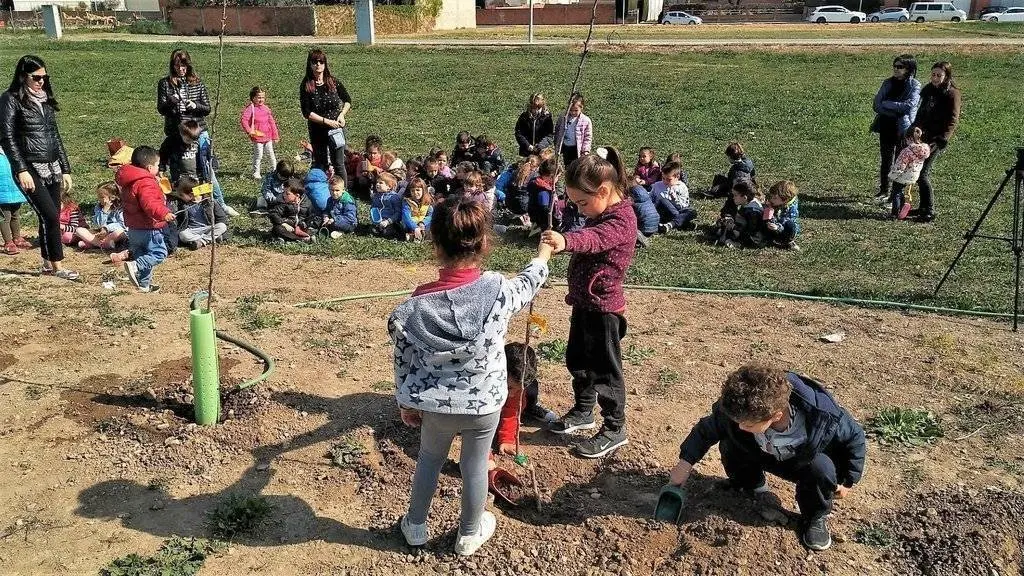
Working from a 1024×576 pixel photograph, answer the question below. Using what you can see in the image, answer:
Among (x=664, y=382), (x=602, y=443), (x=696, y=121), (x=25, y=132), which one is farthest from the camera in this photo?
(x=696, y=121)

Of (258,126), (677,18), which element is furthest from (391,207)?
(677,18)

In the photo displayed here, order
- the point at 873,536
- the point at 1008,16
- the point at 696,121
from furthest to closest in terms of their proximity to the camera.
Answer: the point at 1008,16 < the point at 696,121 < the point at 873,536

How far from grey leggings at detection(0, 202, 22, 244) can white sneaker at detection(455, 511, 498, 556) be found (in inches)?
278

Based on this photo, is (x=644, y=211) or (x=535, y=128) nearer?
(x=644, y=211)

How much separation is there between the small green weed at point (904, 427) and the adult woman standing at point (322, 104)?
7801mm

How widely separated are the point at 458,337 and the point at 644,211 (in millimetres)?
6129

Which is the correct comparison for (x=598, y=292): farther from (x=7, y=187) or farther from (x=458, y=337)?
(x=7, y=187)

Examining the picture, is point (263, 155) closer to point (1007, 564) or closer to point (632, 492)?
point (632, 492)

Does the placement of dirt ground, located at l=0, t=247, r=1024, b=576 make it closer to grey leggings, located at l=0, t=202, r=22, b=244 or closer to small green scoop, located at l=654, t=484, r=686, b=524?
small green scoop, located at l=654, t=484, r=686, b=524

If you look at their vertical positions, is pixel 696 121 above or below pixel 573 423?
above

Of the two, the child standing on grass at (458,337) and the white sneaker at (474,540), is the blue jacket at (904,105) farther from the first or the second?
the white sneaker at (474,540)

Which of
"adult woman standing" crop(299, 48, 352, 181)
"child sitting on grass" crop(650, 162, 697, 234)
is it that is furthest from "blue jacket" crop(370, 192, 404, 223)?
"child sitting on grass" crop(650, 162, 697, 234)

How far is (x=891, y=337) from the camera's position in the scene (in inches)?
260

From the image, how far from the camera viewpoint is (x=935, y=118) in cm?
1058
